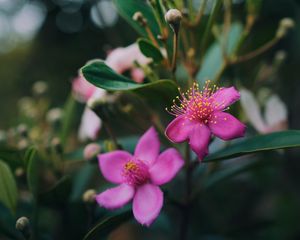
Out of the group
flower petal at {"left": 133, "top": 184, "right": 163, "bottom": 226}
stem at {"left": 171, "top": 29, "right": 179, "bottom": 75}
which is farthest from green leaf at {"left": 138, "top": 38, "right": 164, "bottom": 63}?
flower petal at {"left": 133, "top": 184, "right": 163, "bottom": 226}

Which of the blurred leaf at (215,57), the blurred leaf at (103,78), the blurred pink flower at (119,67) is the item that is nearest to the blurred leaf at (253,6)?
the blurred leaf at (215,57)

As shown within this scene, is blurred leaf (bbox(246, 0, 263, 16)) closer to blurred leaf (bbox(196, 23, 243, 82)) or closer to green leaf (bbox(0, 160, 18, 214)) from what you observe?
blurred leaf (bbox(196, 23, 243, 82))

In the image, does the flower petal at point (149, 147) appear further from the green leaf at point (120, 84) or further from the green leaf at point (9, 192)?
the green leaf at point (9, 192)

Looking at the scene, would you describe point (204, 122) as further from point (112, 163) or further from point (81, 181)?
point (81, 181)

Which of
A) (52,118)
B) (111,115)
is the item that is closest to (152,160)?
(111,115)

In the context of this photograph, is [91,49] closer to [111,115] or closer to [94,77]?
[111,115]

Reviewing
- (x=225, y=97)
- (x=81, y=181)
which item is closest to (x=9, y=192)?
(x=81, y=181)

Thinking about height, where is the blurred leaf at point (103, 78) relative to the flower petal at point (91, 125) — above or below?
above
